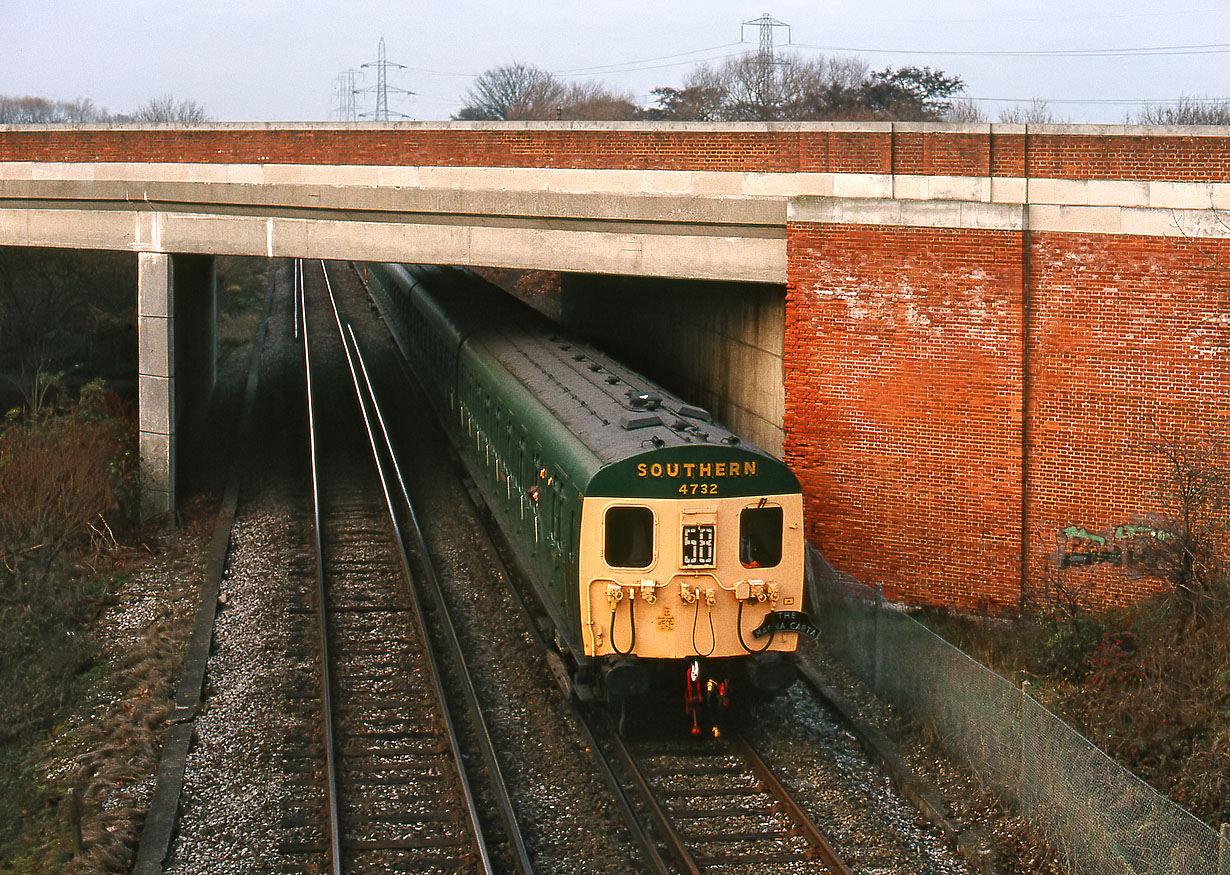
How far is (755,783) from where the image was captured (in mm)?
11281

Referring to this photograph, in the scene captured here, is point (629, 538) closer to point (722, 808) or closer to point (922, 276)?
point (722, 808)

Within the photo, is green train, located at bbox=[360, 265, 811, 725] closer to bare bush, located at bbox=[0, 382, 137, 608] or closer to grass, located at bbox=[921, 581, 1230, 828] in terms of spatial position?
grass, located at bbox=[921, 581, 1230, 828]

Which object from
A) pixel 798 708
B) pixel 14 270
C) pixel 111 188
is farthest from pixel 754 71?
pixel 798 708

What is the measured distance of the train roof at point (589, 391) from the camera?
463 inches

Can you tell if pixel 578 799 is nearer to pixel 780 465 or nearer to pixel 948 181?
pixel 780 465

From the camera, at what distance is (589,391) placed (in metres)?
14.4

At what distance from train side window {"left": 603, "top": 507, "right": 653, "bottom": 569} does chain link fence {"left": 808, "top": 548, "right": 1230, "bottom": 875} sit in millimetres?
2974

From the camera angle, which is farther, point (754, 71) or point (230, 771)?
point (754, 71)

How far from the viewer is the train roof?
11.8 metres

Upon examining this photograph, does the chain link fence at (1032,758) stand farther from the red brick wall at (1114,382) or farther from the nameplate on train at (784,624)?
the red brick wall at (1114,382)

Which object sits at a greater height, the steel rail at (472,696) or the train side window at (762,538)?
the train side window at (762,538)

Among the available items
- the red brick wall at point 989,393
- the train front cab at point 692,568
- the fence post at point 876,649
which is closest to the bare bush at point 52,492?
the train front cab at point 692,568

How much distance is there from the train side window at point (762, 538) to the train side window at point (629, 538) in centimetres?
92

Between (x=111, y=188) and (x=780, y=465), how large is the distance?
46.0 feet
